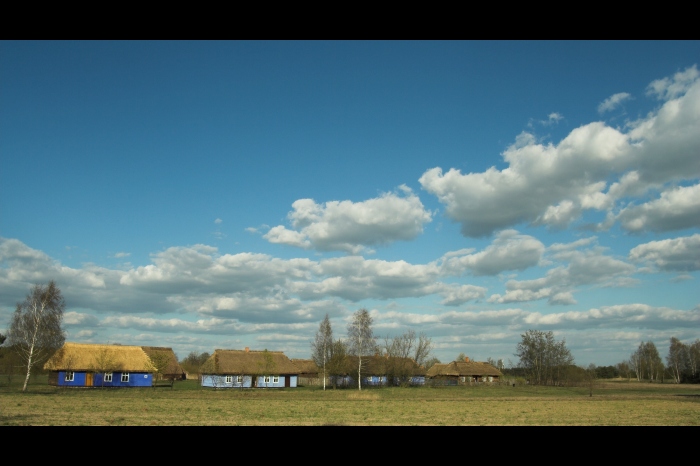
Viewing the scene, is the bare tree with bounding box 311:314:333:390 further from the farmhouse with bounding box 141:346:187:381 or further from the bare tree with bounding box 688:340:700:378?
the bare tree with bounding box 688:340:700:378

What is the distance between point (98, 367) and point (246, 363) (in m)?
15.3

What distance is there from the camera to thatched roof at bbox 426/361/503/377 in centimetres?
8169

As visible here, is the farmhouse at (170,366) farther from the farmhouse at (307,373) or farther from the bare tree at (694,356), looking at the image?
the bare tree at (694,356)

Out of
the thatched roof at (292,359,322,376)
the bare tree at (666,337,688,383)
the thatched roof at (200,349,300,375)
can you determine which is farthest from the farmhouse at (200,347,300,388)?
the bare tree at (666,337,688,383)

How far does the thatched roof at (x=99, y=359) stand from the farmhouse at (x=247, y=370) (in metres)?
6.19

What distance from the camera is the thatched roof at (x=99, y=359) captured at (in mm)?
48875

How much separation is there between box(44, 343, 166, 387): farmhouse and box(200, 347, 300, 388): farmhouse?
613 centimetres

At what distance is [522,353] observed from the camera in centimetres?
6775
